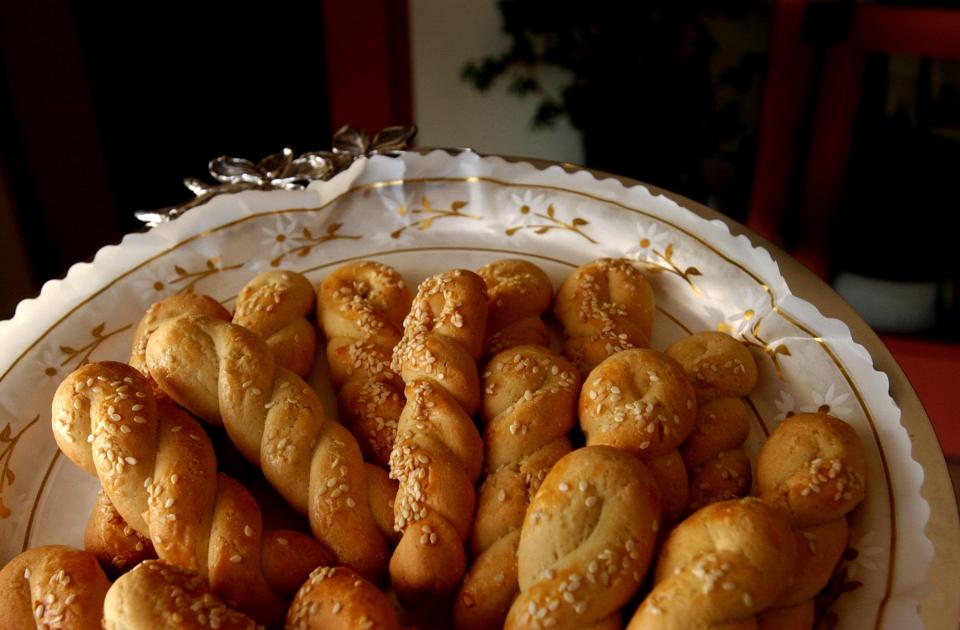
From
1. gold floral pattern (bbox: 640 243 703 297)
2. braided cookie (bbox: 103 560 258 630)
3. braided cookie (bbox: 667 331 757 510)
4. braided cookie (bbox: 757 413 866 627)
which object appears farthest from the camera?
gold floral pattern (bbox: 640 243 703 297)

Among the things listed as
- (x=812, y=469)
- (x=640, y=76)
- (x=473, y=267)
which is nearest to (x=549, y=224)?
(x=473, y=267)

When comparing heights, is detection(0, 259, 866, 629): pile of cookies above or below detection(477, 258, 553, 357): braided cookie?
below

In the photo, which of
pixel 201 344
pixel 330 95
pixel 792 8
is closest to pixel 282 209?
pixel 201 344

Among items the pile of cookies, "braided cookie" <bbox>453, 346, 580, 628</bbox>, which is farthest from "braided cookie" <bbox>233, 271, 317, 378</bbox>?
"braided cookie" <bbox>453, 346, 580, 628</bbox>

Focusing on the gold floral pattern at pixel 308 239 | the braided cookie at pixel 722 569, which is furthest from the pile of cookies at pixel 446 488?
the gold floral pattern at pixel 308 239

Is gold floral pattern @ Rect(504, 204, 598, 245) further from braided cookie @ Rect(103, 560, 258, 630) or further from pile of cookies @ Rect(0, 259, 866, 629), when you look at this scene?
braided cookie @ Rect(103, 560, 258, 630)

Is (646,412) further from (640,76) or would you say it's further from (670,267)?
(640,76)
